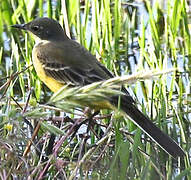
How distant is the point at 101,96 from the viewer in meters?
3.47

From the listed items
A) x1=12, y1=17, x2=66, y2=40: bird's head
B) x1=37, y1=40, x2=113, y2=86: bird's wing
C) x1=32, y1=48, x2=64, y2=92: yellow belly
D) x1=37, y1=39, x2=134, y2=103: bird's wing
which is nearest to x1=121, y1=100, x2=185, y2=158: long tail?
x1=37, y1=39, x2=134, y2=103: bird's wing

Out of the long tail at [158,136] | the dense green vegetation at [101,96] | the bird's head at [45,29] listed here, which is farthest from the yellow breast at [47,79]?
the long tail at [158,136]

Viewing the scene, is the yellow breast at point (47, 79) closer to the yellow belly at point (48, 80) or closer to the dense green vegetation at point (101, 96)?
the yellow belly at point (48, 80)

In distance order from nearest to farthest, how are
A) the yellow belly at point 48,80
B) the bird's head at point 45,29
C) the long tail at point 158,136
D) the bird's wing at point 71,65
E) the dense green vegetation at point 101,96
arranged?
the dense green vegetation at point 101,96
the long tail at point 158,136
the bird's wing at point 71,65
the yellow belly at point 48,80
the bird's head at point 45,29

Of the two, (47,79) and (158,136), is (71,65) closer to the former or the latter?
(47,79)

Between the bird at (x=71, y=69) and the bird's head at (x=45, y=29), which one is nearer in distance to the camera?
the bird at (x=71, y=69)

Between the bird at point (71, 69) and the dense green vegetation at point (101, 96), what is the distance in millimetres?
121

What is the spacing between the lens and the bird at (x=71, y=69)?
481 centimetres

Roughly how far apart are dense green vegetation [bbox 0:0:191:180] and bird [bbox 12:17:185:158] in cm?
12

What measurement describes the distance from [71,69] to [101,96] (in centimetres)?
183

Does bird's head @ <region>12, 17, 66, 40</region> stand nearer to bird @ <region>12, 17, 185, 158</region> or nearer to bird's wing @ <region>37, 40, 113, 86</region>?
bird @ <region>12, 17, 185, 158</region>

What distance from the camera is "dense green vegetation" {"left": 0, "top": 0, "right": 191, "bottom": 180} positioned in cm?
386

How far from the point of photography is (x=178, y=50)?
26.0 feet

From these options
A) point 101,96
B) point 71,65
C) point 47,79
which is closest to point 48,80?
point 47,79
